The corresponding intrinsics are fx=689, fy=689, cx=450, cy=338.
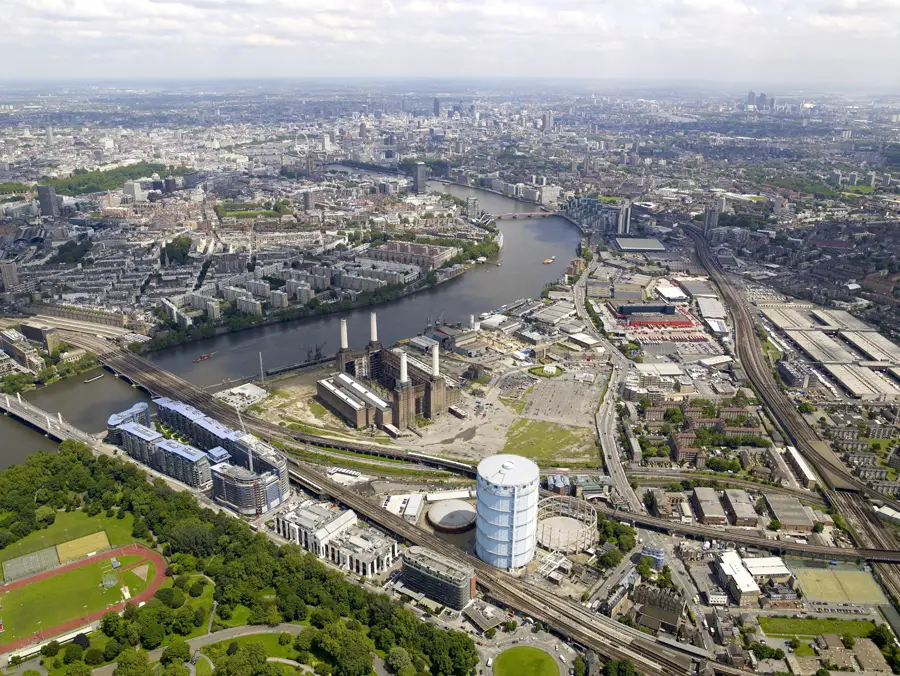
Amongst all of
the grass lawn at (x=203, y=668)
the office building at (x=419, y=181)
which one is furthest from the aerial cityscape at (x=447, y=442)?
the office building at (x=419, y=181)

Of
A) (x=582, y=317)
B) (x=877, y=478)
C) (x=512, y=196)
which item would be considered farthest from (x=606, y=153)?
(x=877, y=478)

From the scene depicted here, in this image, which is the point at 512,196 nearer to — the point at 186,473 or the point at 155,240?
the point at 155,240

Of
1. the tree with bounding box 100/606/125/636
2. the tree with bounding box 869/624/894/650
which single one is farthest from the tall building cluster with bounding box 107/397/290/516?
the tree with bounding box 869/624/894/650

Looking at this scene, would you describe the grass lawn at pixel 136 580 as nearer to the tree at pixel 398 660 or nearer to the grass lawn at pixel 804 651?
the tree at pixel 398 660

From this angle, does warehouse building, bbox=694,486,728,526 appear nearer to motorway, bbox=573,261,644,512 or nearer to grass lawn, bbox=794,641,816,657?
motorway, bbox=573,261,644,512

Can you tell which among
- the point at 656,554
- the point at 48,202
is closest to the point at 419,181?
the point at 48,202

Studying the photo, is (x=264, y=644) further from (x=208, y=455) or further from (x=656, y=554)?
(x=656, y=554)

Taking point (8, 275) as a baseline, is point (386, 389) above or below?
below
